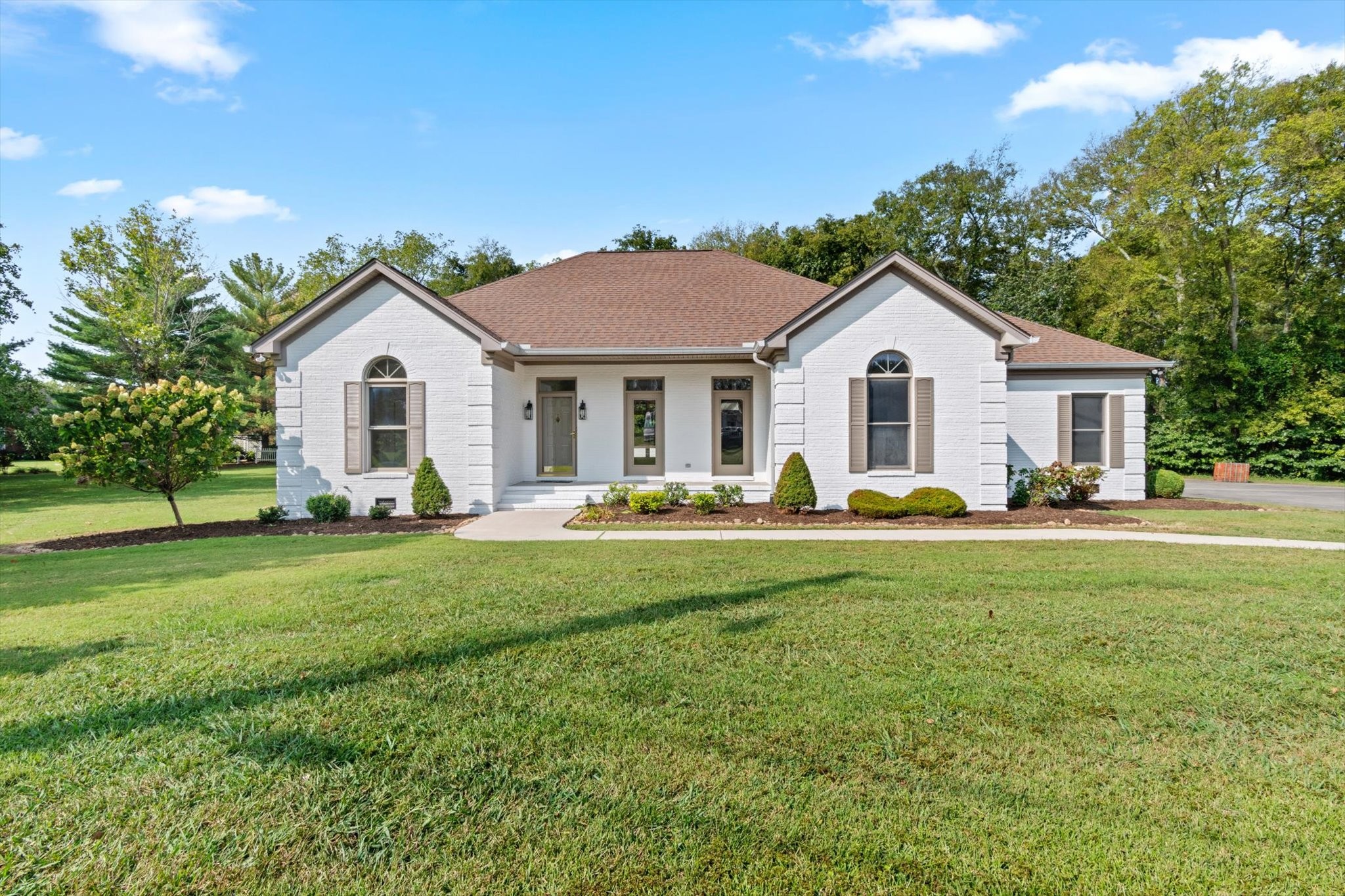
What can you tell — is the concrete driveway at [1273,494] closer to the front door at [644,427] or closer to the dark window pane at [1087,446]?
the dark window pane at [1087,446]

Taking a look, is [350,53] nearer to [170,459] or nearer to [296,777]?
[170,459]

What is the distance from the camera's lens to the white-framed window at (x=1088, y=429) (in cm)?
1490

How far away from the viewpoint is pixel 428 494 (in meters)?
12.8

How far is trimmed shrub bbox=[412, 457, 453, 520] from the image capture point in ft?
42.1

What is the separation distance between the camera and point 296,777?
296 cm

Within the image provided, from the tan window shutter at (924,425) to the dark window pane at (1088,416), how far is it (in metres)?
4.58

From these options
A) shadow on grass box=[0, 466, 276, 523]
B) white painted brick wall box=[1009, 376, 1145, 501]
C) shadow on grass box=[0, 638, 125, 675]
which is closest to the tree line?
shadow on grass box=[0, 466, 276, 523]

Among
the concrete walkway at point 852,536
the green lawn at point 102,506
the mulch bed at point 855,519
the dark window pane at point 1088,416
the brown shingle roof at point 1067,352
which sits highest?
the brown shingle roof at point 1067,352

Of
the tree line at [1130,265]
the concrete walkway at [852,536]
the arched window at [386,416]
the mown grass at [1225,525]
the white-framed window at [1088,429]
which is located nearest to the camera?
the concrete walkway at [852,536]

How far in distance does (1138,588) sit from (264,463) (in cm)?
4515

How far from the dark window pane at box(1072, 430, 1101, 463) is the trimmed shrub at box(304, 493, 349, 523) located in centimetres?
1645

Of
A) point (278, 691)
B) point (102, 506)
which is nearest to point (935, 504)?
point (278, 691)

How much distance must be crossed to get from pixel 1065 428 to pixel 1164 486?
10.5 feet

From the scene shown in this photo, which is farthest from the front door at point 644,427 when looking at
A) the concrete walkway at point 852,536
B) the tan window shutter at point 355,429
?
the tan window shutter at point 355,429
